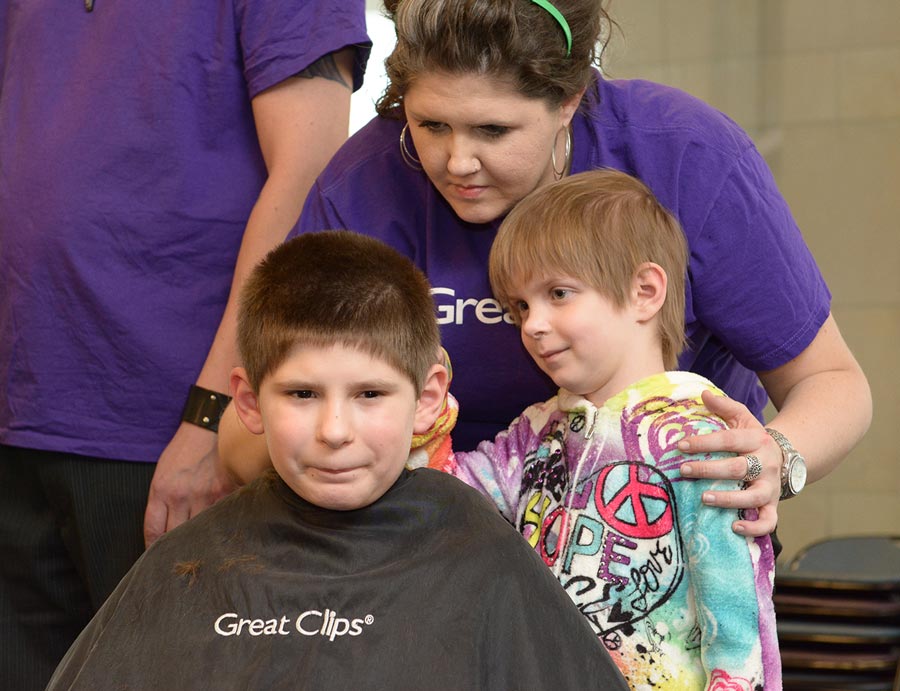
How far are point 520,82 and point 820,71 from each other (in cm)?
282

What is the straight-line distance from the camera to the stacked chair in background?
271 centimetres

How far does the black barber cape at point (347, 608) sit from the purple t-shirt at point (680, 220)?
31cm

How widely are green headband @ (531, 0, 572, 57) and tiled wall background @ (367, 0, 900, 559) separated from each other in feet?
8.02

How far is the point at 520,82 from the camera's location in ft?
5.75

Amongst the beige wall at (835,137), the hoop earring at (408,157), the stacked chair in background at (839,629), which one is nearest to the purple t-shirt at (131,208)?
the hoop earring at (408,157)

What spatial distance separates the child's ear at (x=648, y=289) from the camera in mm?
1747

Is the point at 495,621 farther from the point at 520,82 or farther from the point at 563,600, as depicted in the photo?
the point at 520,82

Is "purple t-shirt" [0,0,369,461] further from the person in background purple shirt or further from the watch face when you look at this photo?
the watch face

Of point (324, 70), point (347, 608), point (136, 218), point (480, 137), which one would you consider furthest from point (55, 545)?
point (480, 137)

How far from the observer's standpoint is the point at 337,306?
158 cm

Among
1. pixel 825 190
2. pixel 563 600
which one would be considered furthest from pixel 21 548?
pixel 825 190

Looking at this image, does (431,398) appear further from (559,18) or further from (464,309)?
(559,18)

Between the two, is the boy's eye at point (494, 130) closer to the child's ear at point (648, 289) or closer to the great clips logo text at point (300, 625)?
the child's ear at point (648, 289)

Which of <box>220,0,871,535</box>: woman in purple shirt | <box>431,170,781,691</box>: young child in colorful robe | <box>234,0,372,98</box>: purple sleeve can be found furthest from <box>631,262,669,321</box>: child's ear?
<box>234,0,372,98</box>: purple sleeve
